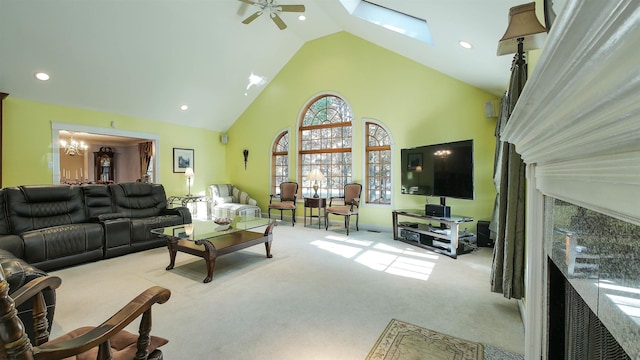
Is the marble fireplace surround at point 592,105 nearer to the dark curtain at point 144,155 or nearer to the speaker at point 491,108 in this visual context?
the speaker at point 491,108

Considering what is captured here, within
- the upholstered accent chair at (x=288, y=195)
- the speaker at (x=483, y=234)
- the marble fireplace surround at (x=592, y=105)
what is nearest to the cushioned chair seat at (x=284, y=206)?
the upholstered accent chair at (x=288, y=195)

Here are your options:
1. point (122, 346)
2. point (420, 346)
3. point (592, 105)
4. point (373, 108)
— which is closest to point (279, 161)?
point (373, 108)

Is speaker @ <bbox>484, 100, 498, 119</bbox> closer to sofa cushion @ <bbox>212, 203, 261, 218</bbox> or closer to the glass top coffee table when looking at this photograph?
the glass top coffee table

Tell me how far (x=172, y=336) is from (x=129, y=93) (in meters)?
5.24

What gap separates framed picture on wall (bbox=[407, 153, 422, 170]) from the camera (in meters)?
4.78

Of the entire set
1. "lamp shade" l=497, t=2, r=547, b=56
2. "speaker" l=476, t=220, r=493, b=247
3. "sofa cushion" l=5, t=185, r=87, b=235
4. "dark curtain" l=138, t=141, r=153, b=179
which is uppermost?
"lamp shade" l=497, t=2, r=547, b=56

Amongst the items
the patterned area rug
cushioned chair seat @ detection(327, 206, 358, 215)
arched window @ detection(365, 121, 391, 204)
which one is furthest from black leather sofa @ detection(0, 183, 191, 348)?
arched window @ detection(365, 121, 391, 204)

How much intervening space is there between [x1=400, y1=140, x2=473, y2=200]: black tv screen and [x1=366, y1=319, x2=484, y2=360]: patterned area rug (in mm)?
2432

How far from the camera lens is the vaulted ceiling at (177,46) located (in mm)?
3547

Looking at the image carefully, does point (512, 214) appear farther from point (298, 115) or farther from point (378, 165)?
point (298, 115)

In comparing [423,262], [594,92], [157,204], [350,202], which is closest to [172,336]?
[594,92]

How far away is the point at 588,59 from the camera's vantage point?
53 cm

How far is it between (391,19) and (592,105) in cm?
459

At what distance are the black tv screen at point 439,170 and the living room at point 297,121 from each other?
0.54m
